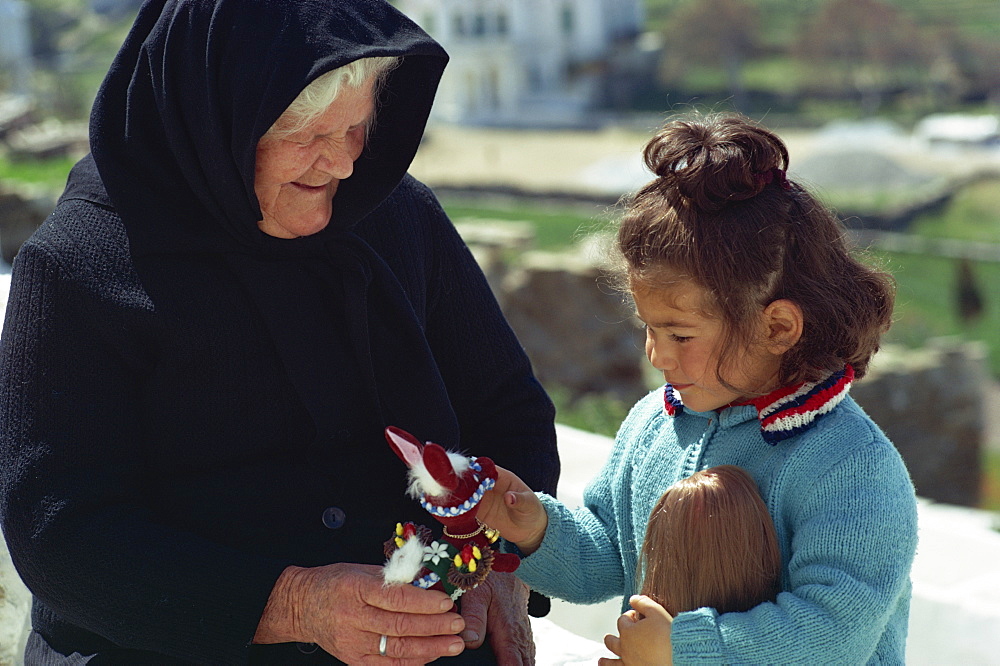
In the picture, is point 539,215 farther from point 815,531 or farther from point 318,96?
point 815,531

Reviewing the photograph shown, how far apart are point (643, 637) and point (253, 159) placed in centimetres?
94

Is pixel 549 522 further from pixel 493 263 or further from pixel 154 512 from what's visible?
pixel 493 263

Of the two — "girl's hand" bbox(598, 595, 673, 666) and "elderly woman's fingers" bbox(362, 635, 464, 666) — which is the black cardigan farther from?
"girl's hand" bbox(598, 595, 673, 666)

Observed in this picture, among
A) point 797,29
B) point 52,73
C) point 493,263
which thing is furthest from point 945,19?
point 493,263

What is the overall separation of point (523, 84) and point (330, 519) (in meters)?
45.6

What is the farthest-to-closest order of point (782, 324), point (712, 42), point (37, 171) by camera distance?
point (712, 42) → point (37, 171) → point (782, 324)

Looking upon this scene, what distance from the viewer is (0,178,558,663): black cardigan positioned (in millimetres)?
1694

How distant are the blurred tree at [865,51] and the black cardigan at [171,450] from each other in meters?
40.6

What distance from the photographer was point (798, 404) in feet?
5.45

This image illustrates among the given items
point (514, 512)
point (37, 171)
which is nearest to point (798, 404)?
point (514, 512)

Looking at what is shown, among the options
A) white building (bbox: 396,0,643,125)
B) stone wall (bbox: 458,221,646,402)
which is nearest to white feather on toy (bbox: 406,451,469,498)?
stone wall (bbox: 458,221,646,402)

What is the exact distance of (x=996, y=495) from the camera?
12.2 m

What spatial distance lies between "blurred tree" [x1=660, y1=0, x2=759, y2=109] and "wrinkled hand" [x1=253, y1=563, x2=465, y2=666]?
4368 centimetres

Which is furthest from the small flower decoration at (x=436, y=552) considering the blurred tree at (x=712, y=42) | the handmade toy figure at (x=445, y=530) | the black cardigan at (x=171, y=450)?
the blurred tree at (x=712, y=42)
